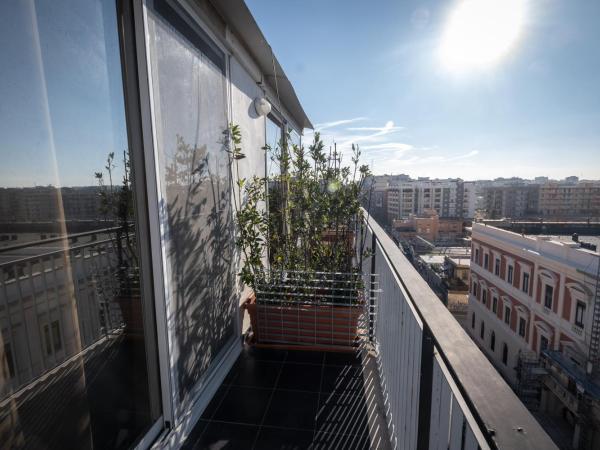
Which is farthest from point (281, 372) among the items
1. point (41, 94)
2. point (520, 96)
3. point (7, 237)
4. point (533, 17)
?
point (520, 96)

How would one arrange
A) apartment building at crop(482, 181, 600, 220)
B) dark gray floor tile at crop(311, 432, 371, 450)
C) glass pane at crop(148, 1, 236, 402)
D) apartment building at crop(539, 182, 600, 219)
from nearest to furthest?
glass pane at crop(148, 1, 236, 402) → dark gray floor tile at crop(311, 432, 371, 450) → apartment building at crop(482, 181, 600, 220) → apartment building at crop(539, 182, 600, 219)

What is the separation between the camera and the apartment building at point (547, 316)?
13867mm

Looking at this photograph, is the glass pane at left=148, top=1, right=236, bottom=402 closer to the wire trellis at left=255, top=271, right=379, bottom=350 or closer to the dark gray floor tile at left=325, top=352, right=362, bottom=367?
the wire trellis at left=255, top=271, right=379, bottom=350

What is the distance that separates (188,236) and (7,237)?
3.47 ft

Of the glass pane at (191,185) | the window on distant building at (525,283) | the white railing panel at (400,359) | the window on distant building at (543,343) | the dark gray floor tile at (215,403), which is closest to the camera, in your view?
the white railing panel at (400,359)

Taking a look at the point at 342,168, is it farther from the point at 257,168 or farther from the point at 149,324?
the point at 149,324

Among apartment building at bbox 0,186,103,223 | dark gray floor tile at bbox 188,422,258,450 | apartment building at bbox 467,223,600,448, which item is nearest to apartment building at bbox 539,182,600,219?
apartment building at bbox 467,223,600,448

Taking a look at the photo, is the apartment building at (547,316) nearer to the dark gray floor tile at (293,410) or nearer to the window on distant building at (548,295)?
the window on distant building at (548,295)

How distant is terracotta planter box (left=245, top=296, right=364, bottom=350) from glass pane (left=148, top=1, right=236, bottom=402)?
0.37 metres

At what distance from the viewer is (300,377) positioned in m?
2.41

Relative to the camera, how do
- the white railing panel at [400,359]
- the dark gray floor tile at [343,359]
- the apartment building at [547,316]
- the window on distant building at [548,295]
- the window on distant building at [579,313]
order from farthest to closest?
the window on distant building at [548,295], the window on distant building at [579,313], the apartment building at [547,316], the dark gray floor tile at [343,359], the white railing panel at [400,359]

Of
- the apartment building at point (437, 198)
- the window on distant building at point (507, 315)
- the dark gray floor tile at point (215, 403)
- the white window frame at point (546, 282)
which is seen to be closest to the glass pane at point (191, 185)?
the dark gray floor tile at point (215, 403)

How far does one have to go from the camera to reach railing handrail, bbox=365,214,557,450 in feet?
1.55

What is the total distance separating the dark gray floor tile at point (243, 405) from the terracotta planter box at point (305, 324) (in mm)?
595
